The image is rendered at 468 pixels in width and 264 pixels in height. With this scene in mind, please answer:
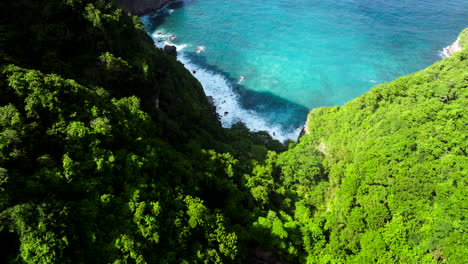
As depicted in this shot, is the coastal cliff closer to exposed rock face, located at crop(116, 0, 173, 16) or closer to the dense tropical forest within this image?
the dense tropical forest

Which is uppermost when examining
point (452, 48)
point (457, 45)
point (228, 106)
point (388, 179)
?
point (457, 45)

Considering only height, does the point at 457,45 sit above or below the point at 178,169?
above

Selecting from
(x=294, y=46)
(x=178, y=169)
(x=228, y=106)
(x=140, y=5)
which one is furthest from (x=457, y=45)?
(x=140, y=5)

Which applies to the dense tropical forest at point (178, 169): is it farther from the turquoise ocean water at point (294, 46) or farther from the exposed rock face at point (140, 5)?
the exposed rock face at point (140, 5)

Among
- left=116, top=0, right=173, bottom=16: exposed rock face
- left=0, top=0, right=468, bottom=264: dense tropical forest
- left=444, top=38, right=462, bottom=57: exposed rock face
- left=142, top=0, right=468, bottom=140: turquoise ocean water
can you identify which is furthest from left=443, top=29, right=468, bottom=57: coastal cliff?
left=116, top=0, right=173, bottom=16: exposed rock face

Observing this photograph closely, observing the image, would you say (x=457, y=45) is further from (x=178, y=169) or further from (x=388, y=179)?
(x=178, y=169)

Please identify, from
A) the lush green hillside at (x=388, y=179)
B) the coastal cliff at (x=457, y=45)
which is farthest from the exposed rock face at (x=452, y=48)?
the lush green hillside at (x=388, y=179)
